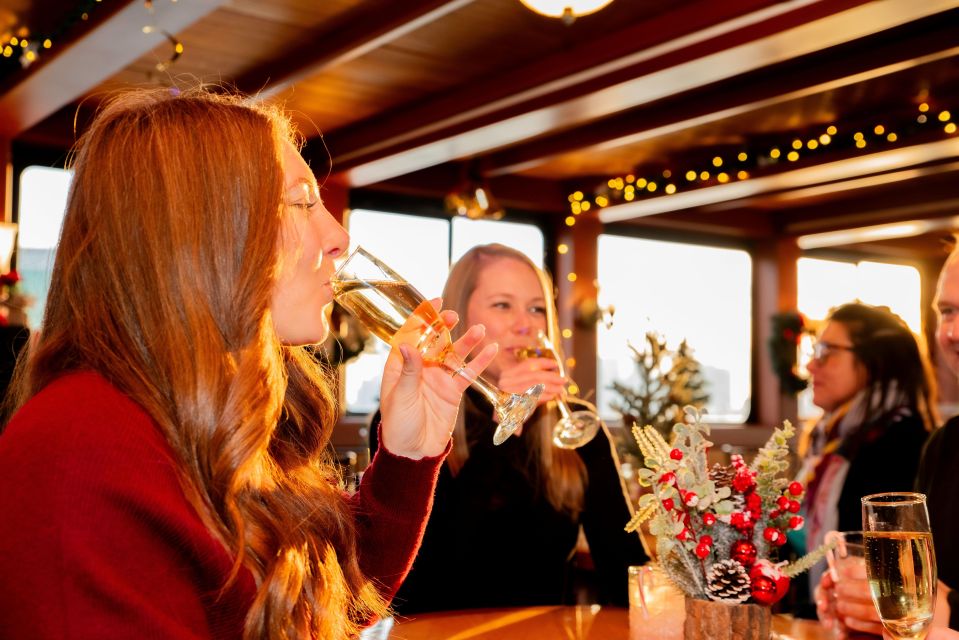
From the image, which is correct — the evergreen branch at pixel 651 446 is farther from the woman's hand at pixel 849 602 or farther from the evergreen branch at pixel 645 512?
the woman's hand at pixel 849 602

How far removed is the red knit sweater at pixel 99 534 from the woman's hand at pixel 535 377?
42.4 inches

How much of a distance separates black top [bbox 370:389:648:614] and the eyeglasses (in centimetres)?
182

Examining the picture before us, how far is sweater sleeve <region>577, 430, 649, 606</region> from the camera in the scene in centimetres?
220

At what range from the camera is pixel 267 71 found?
5.43m

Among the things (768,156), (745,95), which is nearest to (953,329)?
(745,95)

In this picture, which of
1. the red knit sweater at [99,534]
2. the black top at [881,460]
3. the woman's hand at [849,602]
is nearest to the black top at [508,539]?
the woman's hand at [849,602]

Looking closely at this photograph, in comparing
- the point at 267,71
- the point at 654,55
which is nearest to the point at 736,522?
the point at 654,55

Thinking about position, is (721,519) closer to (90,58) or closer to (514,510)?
(514,510)

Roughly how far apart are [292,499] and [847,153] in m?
6.39

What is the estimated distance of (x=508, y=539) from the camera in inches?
88.0

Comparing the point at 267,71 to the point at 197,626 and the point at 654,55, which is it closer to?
the point at 654,55

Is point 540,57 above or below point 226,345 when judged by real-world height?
above

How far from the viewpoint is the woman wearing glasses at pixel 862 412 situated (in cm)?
343

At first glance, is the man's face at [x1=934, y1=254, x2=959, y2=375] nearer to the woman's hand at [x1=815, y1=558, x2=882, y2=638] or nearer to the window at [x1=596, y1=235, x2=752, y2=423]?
the woman's hand at [x1=815, y1=558, x2=882, y2=638]
